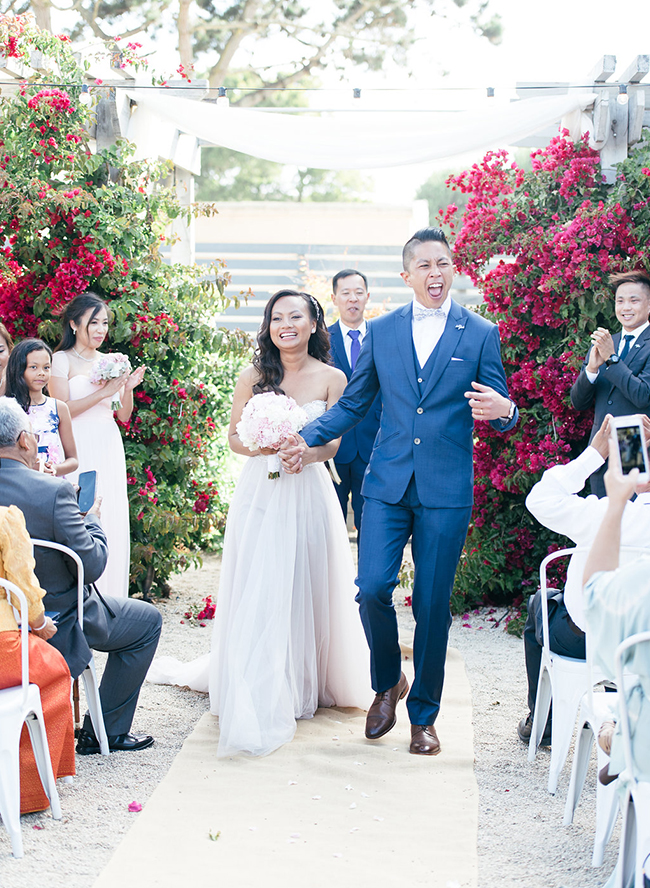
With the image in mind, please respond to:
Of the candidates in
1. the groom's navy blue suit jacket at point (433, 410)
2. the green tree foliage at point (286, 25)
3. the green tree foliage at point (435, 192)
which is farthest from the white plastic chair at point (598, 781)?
the green tree foliage at point (435, 192)

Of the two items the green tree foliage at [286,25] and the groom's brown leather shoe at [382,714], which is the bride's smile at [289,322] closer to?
the groom's brown leather shoe at [382,714]

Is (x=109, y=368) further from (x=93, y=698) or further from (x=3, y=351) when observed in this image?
(x=93, y=698)

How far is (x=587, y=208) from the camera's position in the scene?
6016mm

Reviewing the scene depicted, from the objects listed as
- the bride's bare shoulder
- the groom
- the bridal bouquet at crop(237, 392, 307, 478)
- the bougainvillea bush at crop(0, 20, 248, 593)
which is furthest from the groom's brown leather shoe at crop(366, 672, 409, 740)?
the bougainvillea bush at crop(0, 20, 248, 593)

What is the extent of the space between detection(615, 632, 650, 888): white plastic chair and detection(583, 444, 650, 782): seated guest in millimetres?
26

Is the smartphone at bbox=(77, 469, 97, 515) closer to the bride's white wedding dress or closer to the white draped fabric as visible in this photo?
the bride's white wedding dress

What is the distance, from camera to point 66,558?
3.52 meters

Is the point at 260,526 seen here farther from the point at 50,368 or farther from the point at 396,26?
the point at 396,26

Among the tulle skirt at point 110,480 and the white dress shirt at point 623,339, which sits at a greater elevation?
the white dress shirt at point 623,339

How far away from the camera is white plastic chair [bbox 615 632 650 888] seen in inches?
89.1

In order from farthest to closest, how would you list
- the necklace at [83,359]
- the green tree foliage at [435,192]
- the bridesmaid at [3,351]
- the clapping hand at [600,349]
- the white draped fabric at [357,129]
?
→ the green tree foliage at [435,192] < the white draped fabric at [357,129] < the necklace at [83,359] < the clapping hand at [600,349] < the bridesmaid at [3,351]

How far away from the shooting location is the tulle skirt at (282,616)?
158 inches

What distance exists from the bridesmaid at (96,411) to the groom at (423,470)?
2.11m

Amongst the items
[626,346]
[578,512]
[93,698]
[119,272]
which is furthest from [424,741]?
[119,272]
